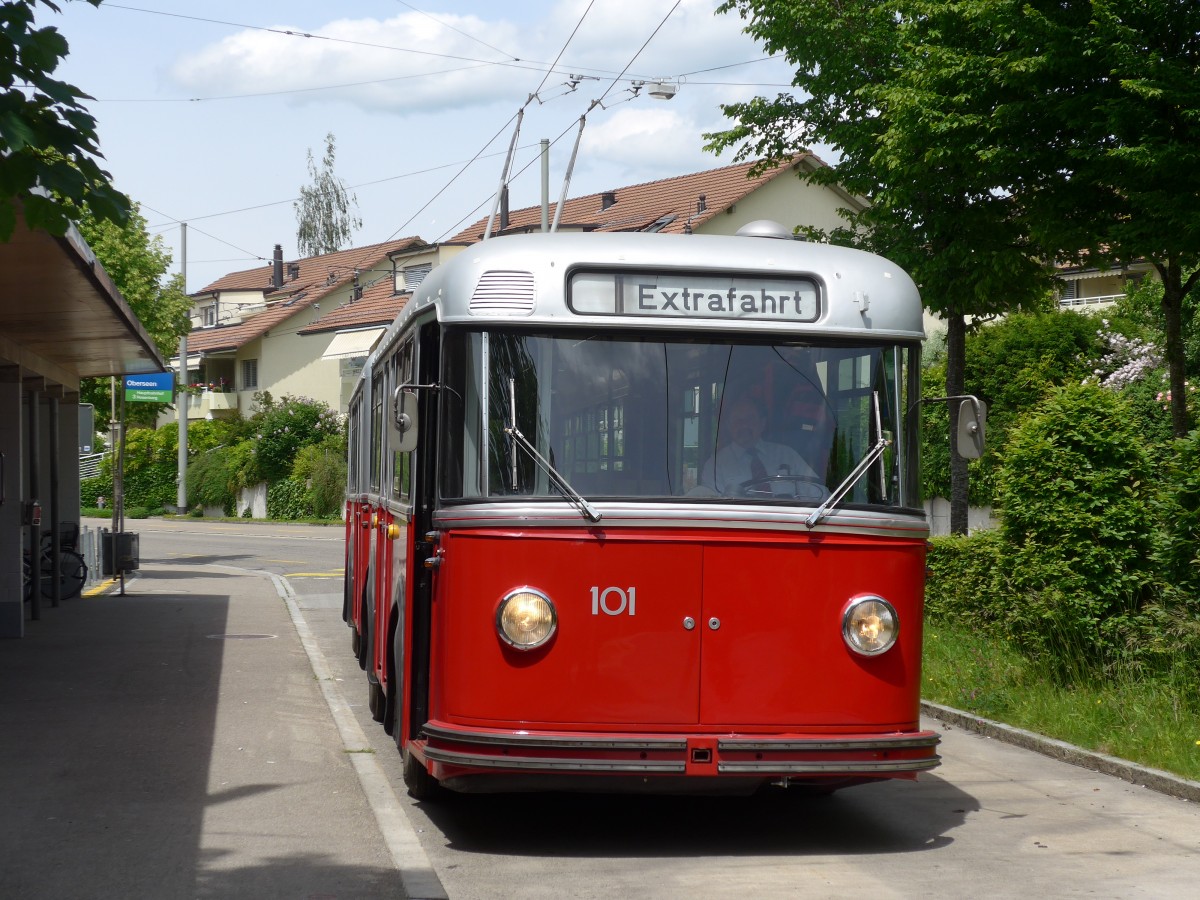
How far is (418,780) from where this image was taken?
26.7ft

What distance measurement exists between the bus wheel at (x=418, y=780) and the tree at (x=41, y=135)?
3577 millimetres

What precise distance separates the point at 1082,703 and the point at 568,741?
5.14 metres

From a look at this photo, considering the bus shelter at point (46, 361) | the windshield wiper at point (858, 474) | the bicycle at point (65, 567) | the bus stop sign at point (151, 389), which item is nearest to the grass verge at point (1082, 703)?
the windshield wiper at point (858, 474)

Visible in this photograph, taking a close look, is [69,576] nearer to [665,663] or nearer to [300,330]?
[665,663]

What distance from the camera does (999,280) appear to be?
55.9ft

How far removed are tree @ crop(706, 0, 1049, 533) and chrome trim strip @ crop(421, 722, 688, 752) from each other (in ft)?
32.7

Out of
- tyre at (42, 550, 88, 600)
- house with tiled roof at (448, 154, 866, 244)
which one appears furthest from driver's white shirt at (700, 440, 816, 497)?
house with tiled roof at (448, 154, 866, 244)

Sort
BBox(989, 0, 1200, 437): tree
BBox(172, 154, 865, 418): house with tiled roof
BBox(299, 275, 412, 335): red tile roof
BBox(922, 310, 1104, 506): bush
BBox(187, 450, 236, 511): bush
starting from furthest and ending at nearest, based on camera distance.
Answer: BBox(299, 275, 412, 335): red tile roof → BBox(187, 450, 236, 511): bush → BBox(172, 154, 865, 418): house with tiled roof → BBox(922, 310, 1104, 506): bush → BBox(989, 0, 1200, 437): tree

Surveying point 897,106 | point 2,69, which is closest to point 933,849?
point 2,69

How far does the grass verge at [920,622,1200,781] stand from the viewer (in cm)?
940

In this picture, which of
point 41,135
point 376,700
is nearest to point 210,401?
point 376,700

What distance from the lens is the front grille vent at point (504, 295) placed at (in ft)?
23.5

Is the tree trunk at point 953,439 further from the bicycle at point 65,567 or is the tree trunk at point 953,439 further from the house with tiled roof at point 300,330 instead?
the house with tiled roof at point 300,330

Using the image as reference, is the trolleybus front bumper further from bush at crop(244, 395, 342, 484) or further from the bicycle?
bush at crop(244, 395, 342, 484)
